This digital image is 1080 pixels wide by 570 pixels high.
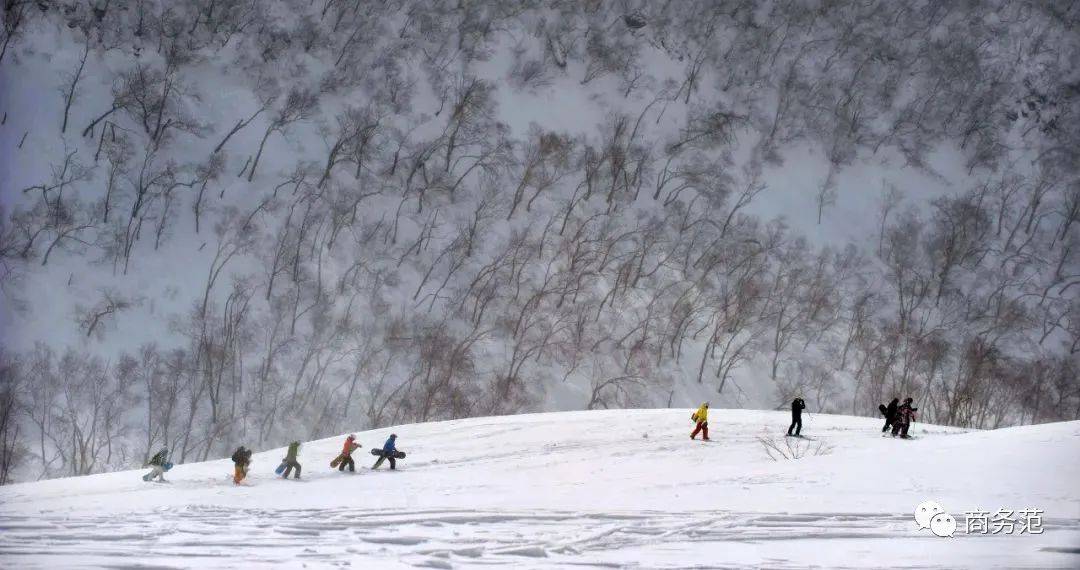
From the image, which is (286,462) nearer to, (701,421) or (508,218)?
(701,421)

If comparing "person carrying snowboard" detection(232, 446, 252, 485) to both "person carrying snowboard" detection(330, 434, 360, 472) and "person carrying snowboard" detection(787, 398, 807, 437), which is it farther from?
"person carrying snowboard" detection(787, 398, 807, 437)

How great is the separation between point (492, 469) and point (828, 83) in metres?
62.7

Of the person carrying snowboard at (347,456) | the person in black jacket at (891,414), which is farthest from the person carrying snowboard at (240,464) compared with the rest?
the person in black jacket at (891,414)

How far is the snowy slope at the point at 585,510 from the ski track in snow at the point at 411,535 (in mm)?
44

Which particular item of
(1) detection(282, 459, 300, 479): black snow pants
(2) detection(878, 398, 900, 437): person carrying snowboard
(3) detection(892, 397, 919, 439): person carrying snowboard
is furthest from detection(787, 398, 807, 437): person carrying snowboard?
(1) detection(282, 459, 300, 479): black snow pants

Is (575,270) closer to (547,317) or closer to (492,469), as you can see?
(547,317)

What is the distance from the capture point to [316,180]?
56.2 meters

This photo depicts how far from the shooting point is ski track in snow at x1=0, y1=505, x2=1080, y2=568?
13.0 m

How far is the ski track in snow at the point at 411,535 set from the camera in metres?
13.0

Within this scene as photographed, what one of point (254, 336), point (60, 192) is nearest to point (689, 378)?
point (254, 336)

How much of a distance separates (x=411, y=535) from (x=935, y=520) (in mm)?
7725

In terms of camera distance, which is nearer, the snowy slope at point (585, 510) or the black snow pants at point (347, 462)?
the snowy slope at point (585, 510)

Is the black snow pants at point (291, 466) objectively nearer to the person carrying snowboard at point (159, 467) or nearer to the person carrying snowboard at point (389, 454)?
the person carrying snowboard at point (389, 454)

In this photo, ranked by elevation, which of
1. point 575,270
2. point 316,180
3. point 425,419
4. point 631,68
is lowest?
point 425,419
